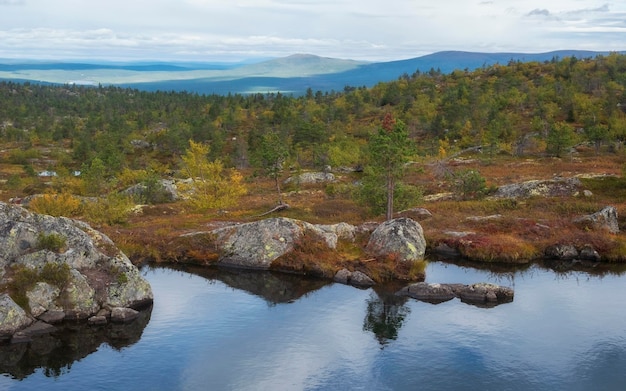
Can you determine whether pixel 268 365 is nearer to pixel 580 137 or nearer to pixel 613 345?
pixel 613 345

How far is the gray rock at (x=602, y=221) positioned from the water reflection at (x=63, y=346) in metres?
59.1

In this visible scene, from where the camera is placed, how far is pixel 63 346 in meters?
44.2

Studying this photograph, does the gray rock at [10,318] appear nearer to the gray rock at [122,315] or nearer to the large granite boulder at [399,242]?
the gray rock at [122,315]

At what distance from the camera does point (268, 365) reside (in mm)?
40875

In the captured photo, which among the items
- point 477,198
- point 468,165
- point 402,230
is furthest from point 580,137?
point 402,230

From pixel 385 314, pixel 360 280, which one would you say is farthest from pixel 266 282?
pixel 385 314

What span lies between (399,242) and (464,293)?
11660mm

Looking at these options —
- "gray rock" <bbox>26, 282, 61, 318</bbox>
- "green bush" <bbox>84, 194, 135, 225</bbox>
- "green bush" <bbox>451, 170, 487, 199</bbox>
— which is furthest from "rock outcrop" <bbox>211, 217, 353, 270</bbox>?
"green bush" <bbox>451, 170, 487, 199</bbox>

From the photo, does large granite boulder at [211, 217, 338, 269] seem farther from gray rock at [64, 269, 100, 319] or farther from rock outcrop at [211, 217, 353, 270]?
gray rock at [64, 269, 100, 319]

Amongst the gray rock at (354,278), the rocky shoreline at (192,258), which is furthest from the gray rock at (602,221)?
the gray rock at (354,278)

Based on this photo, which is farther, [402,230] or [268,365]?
[402,230]

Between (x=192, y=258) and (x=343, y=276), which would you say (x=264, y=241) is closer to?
(x=192, y=258)

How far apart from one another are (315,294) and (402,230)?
15.4 meters

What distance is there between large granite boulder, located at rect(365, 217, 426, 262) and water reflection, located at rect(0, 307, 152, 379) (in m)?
28.6
